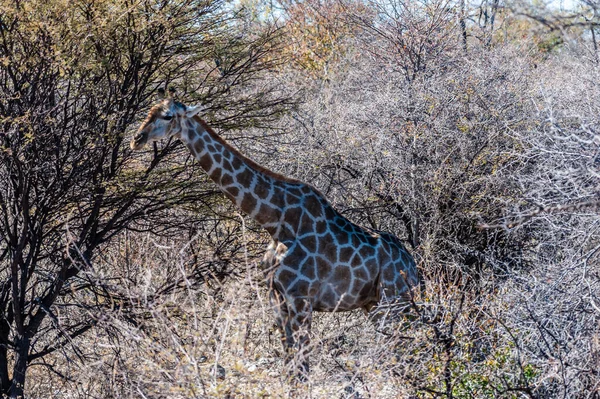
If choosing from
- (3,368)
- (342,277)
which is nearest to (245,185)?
(342,277)

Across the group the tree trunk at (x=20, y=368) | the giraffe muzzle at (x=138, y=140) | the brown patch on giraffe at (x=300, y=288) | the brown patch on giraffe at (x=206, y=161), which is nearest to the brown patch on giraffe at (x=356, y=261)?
the brown patch on giraffe at (x=300, y=288)

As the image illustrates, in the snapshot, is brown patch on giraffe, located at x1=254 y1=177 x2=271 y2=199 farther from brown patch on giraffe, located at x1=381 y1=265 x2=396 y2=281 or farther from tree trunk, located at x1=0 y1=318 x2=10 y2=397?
tree trunk, located at x1=0 y1=318 x2=10 y2=397

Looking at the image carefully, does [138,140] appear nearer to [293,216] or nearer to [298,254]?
[293,216]

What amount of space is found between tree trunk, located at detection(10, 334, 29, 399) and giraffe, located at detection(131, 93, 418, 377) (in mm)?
2441

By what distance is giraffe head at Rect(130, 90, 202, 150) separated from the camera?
8.02 meters

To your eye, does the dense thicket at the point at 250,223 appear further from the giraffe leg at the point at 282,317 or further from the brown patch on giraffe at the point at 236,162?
the brown patch on giraffe at the point at 236,162

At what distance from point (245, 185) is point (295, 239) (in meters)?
0.70

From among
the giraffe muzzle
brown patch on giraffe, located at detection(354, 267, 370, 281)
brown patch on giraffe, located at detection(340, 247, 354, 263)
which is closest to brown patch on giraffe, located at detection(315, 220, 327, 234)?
brown patch on giraffe, located at detection(340, 247, 354, 263)

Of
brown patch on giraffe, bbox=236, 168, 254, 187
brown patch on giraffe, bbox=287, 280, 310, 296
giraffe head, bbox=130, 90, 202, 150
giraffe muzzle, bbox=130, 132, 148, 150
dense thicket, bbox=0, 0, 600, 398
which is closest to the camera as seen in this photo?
dense thicket, bbox=0, 0, 600, 398

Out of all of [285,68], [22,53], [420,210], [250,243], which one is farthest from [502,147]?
[285,68]

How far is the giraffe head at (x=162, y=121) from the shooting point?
8.02 metres

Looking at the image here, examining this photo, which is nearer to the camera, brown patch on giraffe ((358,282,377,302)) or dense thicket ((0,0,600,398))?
dense thicket ((0,0,600,398))

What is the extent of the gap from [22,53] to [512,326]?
4880mm

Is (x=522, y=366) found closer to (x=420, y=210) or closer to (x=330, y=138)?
(x=420, y=210)
